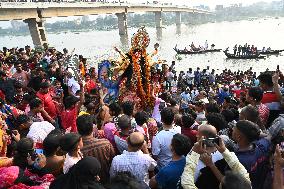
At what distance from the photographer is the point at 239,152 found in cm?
374

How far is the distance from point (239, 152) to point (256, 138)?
26 centimetres

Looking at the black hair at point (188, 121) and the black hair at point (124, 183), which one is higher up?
the black hair at point (124, 183)

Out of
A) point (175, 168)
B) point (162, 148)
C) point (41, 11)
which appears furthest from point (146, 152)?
point (41, 11)

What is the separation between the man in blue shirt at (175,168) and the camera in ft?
12.5

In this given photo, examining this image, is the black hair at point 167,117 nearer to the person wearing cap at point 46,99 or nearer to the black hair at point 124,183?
the black hair at point 124,183

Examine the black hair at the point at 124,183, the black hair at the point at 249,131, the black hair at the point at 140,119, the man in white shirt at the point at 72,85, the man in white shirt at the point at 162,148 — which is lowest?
the man in white shirt at the point at 72,85

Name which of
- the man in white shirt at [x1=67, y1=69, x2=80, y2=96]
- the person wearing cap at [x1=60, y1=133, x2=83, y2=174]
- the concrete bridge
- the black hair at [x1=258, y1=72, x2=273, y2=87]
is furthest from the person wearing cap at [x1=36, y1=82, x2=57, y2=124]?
the concrete bridge

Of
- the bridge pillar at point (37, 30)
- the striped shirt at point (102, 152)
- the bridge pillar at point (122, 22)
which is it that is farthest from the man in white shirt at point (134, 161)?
the bridge pillar at point (122, 22)

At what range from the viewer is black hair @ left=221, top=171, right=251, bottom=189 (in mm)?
2779

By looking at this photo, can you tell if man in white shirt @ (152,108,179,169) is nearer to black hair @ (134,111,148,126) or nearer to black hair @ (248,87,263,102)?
black hair @ (134,111,148,126)

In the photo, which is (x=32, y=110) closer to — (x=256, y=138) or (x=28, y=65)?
(x=256, y=138)

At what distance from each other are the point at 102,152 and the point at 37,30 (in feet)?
108

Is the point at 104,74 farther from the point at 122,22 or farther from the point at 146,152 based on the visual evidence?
the point at 122,22

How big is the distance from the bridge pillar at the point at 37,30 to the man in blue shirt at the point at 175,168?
3262cm
